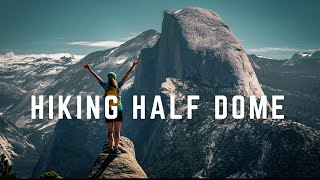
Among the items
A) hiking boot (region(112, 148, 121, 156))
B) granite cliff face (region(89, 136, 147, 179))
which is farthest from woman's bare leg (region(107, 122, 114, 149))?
granite cliff face (region(89, 136, 147, 179))

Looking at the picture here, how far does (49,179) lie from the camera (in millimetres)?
30391

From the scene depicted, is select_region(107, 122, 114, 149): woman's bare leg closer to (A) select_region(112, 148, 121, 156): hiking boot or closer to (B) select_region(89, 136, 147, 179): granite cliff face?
(A) select_region(112, 148, 121, 156): hiking boot

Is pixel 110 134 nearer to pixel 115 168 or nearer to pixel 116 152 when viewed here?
pixel 116 152

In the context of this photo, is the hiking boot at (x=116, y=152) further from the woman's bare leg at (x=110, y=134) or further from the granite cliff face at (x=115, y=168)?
the woman's bare leg at (x=110, y=134)

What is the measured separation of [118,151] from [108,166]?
229 centimetres

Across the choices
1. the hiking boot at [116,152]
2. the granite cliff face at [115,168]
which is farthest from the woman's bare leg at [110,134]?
the granite cliff face at [115,168]

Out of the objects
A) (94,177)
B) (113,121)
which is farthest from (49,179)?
(113,121)

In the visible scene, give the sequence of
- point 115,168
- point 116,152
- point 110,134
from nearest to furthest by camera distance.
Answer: point 115,168
point 110,134
point 116,152

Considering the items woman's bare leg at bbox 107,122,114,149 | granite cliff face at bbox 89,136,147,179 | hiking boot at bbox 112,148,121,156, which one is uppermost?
woman's bare leg at bbox 107,122,114,149

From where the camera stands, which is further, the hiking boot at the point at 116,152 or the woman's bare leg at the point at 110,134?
the hiking boot at the point at 116,152

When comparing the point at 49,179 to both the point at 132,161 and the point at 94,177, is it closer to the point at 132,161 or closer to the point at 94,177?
the point at 94,177

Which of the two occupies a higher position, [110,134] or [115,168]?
[110,134]

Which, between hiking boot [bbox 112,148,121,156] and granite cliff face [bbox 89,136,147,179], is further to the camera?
hiking boot [bbox 112,148,121,156]

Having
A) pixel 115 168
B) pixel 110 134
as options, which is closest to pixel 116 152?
pixel 110 134
